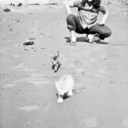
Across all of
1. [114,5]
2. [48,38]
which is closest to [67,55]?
[48,38]

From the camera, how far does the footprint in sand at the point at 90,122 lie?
3658mm

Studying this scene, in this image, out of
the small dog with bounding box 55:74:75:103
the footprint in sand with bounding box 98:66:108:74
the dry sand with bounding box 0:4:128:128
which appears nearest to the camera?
the dry sand with bounding box 0:4:128:128

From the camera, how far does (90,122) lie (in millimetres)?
3719

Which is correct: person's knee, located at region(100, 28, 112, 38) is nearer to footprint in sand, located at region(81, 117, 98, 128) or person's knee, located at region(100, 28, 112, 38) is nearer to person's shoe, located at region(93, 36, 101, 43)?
person's shoe, located at region(93, 36, 101, 43)

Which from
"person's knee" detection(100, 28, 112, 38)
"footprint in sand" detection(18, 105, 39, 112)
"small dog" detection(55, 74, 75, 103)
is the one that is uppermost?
"small dog" detection(55, 74, 75, 103)

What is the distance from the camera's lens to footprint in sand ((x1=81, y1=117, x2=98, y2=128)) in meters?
3.66

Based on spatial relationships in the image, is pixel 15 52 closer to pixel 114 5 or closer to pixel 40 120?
pixel 40 120

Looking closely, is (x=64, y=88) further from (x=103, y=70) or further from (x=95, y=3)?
(x=95, y=3)

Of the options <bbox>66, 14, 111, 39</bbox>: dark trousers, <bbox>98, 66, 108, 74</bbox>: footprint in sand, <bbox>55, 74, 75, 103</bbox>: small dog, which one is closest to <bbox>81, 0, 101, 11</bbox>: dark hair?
<bbox>66, 14, 111, 39</bbox>: dark trousers

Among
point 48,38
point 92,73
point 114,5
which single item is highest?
point 92,73

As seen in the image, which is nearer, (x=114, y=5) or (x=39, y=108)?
(x=39, y=108)

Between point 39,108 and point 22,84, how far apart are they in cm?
82

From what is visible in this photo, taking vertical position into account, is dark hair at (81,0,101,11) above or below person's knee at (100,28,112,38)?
above

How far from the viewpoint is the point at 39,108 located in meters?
4.06
